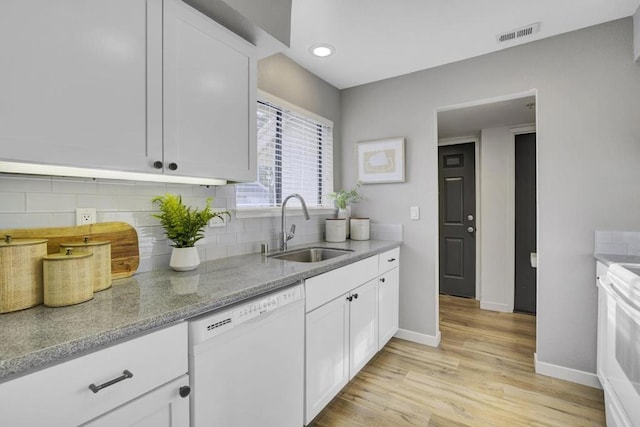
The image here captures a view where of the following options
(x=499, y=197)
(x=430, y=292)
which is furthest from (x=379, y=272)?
(x=499, y=197)

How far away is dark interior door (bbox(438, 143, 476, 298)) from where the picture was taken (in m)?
4.05

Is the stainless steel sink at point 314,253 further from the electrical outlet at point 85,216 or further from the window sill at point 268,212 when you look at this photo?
the electrical outlet at point 85,216

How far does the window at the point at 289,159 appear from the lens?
2.21 m

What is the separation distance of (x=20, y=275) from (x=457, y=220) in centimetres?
425

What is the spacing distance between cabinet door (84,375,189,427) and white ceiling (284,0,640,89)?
6.49 feet

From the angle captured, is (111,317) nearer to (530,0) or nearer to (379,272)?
(379,272)

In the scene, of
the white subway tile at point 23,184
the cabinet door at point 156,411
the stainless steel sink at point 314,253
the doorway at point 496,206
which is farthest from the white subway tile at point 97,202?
the doorway at point 496,206

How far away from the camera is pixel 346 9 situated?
184 centimetres

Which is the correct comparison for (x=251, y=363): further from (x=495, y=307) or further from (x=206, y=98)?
(x=495, y=307)

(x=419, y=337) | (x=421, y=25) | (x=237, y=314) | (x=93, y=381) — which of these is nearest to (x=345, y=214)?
(x=419, y=337)

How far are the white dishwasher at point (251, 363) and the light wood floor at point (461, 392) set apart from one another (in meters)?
0.55

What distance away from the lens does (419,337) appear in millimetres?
2740

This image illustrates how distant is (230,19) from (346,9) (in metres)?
0.76

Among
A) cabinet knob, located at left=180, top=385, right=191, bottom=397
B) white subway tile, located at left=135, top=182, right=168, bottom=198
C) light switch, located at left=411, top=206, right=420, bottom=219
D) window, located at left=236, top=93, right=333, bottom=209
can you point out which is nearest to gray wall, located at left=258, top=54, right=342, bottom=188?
window, located at left=236, top=93, right=333, bottom=209
